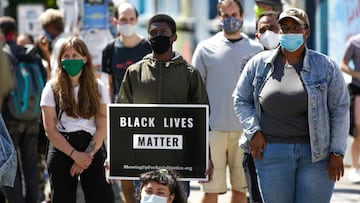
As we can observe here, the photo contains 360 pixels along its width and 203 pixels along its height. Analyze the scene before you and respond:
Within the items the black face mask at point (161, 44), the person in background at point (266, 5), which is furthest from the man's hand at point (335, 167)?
the person in background at point (266, 5)

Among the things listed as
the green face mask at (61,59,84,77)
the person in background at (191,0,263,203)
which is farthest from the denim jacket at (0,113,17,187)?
the person in background at (191,0,263,203)

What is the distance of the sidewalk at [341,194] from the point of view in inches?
433

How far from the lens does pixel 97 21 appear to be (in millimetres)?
12969

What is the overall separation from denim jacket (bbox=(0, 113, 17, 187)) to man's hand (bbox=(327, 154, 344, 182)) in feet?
6.70

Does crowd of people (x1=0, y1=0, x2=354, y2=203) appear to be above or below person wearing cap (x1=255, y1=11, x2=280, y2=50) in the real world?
below

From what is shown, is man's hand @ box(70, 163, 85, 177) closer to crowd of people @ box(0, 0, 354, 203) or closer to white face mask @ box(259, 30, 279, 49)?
crowd of people @ box(0, 0, 354, 203)

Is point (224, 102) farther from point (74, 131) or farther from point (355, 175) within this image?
point (355, 175)

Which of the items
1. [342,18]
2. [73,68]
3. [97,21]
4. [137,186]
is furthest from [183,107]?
[342,18]

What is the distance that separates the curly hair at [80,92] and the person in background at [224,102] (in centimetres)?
114

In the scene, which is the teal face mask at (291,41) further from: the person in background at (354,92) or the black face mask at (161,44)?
the person in background at (354,92)

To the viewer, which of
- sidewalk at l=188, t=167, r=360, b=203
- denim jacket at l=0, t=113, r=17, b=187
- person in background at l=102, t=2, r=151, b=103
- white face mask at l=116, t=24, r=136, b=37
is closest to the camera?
denim jacket at l=0, t=113, r=17, b=187

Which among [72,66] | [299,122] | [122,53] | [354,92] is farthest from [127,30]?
[299,122]

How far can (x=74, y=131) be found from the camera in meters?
8.14

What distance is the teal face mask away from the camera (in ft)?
22.3
